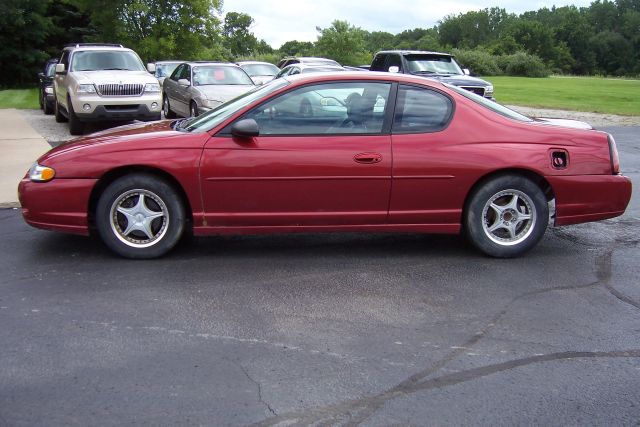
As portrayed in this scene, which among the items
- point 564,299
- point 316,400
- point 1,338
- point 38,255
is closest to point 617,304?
point 564,299

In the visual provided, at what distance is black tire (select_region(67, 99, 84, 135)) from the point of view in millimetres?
13738

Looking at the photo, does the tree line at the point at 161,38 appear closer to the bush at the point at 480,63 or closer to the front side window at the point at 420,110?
the bush at the point at 480,63

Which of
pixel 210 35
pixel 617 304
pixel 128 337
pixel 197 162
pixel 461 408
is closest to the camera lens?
pixel 461 408

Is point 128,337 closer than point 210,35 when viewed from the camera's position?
Yes

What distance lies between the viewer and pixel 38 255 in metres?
5.71

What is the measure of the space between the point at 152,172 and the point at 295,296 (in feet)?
5.42

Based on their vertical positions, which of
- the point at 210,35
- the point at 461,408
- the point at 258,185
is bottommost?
the point at 461,408

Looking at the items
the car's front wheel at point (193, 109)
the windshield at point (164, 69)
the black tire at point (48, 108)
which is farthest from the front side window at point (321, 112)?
the windshield at point (164, 69)

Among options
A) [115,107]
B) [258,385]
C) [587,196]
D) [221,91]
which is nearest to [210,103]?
[221,91]

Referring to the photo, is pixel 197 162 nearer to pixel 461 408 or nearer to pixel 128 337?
pixel 128 337

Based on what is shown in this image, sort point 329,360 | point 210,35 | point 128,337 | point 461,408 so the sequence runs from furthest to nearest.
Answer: point 210,35
point 128,337
point 329,360
point 461,408

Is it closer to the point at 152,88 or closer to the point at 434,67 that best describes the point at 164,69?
the point at 152,88

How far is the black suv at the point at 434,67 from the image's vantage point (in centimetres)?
1748

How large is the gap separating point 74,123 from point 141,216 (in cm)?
915
